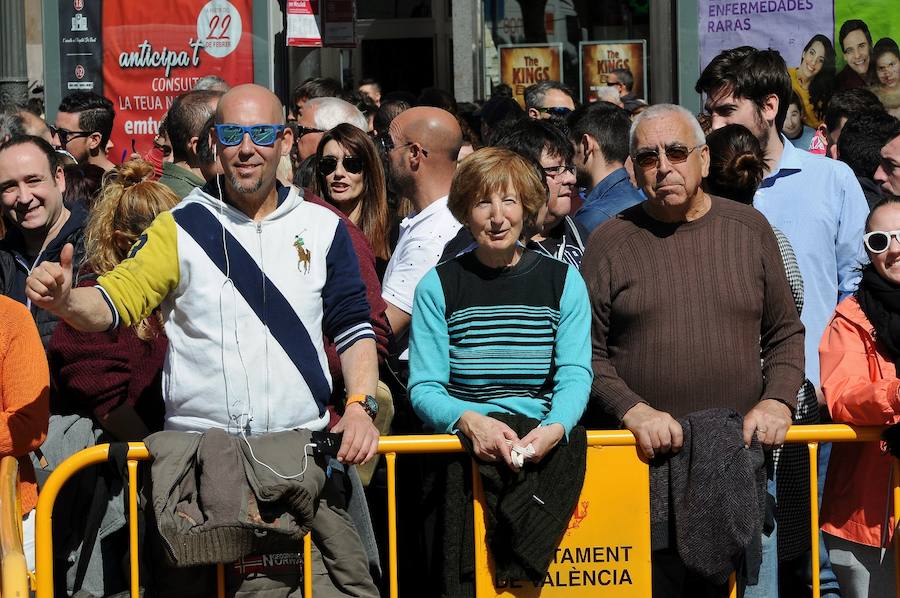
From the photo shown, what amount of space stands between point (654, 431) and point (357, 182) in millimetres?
2706

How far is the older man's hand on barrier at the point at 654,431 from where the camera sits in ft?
14.4

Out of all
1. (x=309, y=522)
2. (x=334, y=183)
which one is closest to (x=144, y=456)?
(x=309, y=522)

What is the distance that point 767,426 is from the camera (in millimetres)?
4418

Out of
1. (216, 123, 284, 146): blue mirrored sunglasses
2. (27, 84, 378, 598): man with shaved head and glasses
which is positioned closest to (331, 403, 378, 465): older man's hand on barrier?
(27, 84, 378, 598): man with shaved head and glasses

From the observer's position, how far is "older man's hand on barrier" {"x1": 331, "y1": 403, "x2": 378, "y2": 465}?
4.01m

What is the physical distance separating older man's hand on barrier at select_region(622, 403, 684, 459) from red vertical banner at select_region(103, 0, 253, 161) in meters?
7.50

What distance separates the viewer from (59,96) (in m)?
11.3

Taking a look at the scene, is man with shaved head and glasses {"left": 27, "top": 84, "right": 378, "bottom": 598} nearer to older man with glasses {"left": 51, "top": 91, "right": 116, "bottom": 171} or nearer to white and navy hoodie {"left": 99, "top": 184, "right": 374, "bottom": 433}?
white and navy hoodie {"left": 99, "top": 184, "right": 374, "bottom": 433}

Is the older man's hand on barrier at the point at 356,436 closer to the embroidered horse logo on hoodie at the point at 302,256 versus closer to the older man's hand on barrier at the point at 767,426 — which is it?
the embroidered horse logo on hoodie at the point at 302,256

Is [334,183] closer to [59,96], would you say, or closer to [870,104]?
[870,104]

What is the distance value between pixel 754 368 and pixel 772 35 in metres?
6.46

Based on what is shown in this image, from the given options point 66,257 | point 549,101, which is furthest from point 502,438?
point 549,101

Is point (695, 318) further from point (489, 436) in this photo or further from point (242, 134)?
point (242, 134)

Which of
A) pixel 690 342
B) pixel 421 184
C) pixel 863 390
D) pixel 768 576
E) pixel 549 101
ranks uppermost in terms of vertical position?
pixel 549 101
